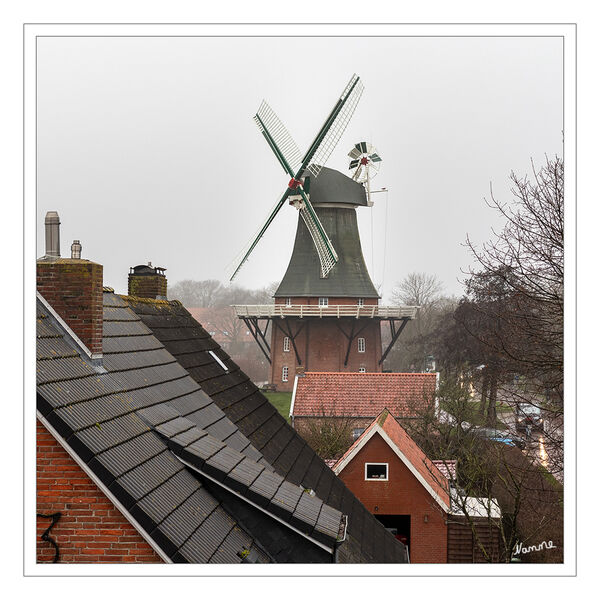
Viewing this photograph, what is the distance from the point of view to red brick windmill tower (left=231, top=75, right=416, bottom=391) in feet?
88.8

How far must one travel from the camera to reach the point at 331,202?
28.9 metres

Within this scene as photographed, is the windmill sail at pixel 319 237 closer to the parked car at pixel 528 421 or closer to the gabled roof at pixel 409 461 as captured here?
the gabled roof at pixel 409 461

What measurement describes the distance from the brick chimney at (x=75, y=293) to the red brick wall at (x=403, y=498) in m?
8.73

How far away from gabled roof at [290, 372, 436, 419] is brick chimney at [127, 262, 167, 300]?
1157cm

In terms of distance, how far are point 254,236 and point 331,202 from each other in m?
4.31

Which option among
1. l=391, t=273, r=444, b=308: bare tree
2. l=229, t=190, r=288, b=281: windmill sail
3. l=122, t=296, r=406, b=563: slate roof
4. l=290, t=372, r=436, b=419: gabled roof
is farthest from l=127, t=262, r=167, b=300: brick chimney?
l=391, t=273, r=444, b=308: bare tree

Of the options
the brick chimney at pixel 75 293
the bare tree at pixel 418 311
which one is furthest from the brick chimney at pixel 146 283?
the bare tree at pixel 418 311

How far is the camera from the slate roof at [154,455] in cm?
355

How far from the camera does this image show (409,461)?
1196 cm

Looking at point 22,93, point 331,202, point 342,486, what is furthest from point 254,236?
point 22,93

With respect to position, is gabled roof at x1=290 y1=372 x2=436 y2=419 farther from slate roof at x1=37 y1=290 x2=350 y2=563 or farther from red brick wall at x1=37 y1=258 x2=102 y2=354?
red brick wall at x1=37 y1=258 x2=102 y2=354

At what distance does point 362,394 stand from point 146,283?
1267cm

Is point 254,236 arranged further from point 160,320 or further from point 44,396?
point 44,396

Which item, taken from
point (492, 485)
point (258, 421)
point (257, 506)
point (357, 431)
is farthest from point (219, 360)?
point (357, 431)
